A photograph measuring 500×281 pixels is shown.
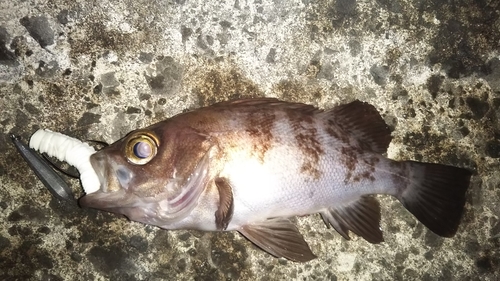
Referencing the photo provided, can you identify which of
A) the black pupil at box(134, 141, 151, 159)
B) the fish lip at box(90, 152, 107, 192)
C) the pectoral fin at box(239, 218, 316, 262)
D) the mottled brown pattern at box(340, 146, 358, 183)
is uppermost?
the mottled brown pattern at box(340, 146, 358, 183)

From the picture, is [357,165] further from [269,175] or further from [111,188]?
[111,188]

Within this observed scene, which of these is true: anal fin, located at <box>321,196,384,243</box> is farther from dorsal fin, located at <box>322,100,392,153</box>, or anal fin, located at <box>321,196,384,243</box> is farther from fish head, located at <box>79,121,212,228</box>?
fish head, located at <box>79,121,212,228</box>

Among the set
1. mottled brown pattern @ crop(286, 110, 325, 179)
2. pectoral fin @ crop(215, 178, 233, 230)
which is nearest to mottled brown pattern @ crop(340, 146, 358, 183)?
mottled brown pattern @ crop(286, 110, 325, 179)

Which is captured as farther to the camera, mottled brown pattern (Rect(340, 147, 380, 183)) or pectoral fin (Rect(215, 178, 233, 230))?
mottled brown pattern (Rect(340, 147, 380, 183))

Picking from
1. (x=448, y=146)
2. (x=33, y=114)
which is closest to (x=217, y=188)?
(x=33, y=114)

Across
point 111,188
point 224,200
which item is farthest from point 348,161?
point 111,188

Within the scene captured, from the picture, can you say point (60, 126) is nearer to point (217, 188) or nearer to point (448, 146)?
point (217, 188)

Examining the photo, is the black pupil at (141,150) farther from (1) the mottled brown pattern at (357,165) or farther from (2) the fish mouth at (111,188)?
(1) the mottled brown pattern at (357,165)

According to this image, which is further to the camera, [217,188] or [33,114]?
[33,114]
